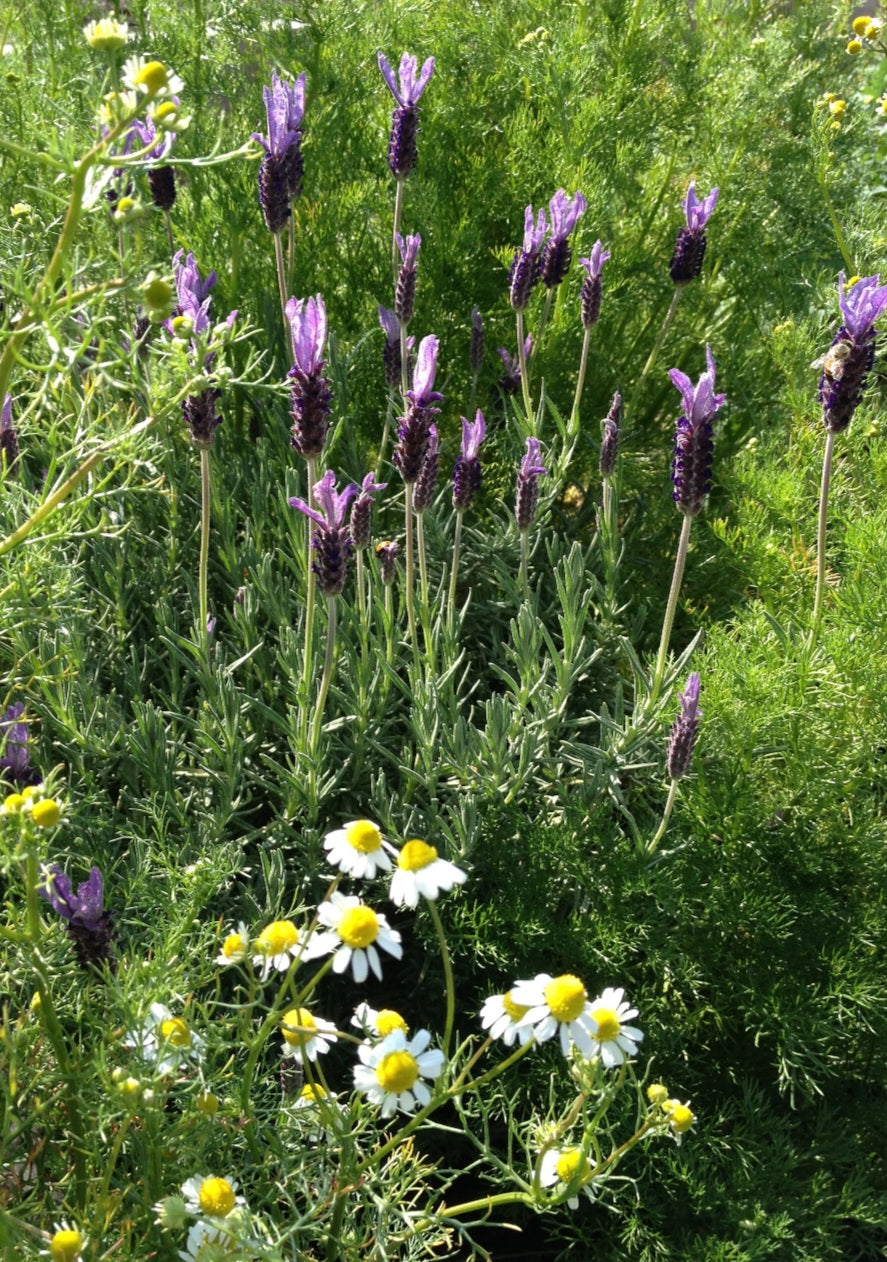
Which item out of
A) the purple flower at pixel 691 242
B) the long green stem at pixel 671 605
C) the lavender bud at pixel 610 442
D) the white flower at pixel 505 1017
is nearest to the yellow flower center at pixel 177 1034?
the white flower at pixel 505 1017

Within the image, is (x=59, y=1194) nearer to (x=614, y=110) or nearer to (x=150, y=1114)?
(x=150, y=1114)

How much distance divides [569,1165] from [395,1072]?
0.22 m

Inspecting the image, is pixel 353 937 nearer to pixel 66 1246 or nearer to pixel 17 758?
pixel 66 1246

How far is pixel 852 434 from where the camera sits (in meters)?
2.49

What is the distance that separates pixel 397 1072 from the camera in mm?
1180

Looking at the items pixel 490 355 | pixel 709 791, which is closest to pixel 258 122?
pixel 490 355

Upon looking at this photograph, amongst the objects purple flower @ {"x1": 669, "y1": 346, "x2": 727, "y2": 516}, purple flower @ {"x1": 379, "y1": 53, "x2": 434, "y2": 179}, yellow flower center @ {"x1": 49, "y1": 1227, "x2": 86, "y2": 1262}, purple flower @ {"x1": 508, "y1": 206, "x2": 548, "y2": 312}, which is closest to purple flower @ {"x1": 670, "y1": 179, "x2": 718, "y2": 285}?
purple flower @ {"x1": 508, "y1": 206, "x2": 548, "y2": 312}

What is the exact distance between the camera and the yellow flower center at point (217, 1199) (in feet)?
3.79

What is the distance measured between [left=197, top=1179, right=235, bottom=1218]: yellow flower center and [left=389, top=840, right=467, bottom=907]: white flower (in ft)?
1.11

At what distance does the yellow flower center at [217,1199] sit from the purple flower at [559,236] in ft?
5.92

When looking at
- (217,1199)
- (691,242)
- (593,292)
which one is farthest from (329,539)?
(691,242)

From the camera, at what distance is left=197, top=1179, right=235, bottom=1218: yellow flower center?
1.16m

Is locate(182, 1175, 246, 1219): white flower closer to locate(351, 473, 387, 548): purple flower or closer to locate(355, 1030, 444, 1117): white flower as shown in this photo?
locate(355, 1030, 444, 1117): white flower

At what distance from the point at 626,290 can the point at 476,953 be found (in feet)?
6.10
